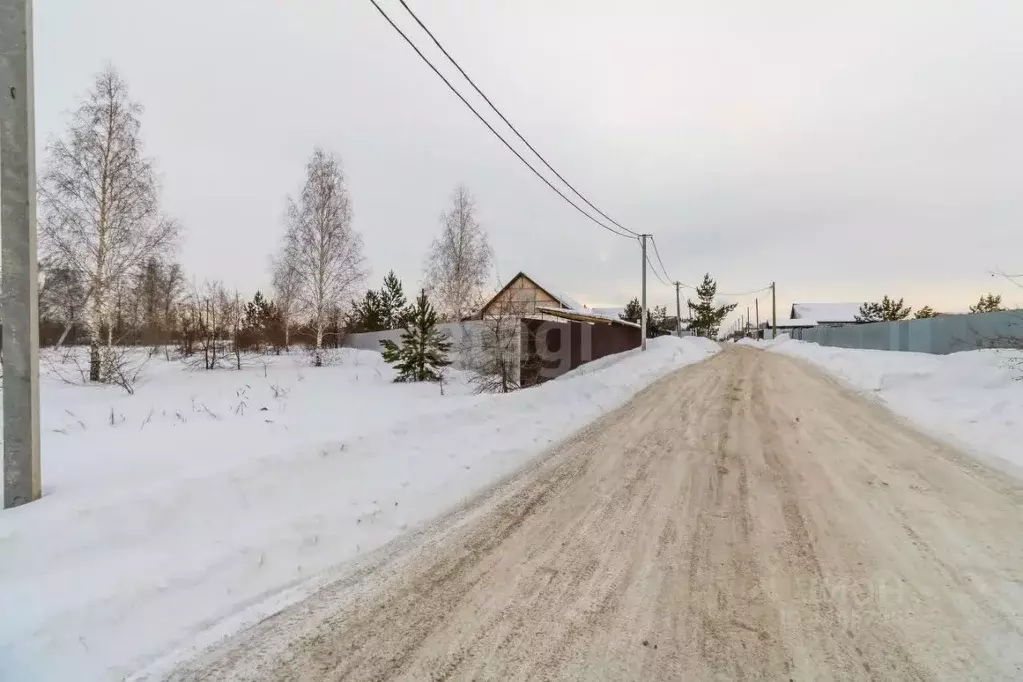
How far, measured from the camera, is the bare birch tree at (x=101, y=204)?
13.6m

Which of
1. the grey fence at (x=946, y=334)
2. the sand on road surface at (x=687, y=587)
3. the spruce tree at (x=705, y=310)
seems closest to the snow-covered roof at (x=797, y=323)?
the spruce tree at (x=705, y=310)

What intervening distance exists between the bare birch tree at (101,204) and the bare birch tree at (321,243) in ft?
19.9

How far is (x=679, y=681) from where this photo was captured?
6.76 ft

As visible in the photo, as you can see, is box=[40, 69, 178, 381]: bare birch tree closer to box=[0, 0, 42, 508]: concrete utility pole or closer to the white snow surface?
the white snow surface

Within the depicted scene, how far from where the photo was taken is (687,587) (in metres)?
2.83

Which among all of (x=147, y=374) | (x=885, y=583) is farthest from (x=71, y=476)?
(x=147, y=374)

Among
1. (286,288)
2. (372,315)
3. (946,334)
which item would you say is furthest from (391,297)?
(946,334)

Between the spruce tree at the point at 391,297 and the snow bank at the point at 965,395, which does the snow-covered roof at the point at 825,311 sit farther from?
the snow bank at the point at 965,395

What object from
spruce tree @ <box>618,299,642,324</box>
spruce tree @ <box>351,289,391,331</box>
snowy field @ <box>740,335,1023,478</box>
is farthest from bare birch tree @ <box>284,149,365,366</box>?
spruce tree @ <box>618,299,642,324</box>

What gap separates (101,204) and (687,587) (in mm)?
18595

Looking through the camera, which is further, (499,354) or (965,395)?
(499,354)

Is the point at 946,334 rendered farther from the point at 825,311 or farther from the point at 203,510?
the point at 825,311

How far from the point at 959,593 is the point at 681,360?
20468mm

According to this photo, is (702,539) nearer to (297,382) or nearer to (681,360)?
(297,382)
